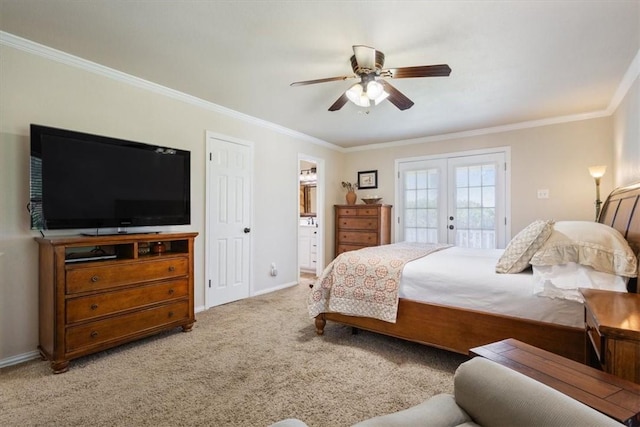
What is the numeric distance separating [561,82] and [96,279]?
442cm

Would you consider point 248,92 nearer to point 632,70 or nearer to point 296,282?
point 296,282

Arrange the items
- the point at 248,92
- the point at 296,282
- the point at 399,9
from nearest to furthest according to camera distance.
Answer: the point at 399,9 → the point at 248,92 → the point at 296,282

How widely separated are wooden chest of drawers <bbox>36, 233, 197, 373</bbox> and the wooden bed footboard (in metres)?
1.59

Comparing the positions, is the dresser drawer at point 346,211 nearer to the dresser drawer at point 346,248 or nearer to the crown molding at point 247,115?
the dresser drawer at point 346,248

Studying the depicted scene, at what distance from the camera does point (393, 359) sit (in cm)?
236

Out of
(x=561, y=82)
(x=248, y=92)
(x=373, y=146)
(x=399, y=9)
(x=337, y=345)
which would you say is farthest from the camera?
(x=373, y=146)

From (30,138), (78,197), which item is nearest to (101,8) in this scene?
(30,138)

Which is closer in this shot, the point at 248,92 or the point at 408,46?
the point at 408,46

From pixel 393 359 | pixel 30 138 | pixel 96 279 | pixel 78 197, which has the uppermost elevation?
pixel 30 138

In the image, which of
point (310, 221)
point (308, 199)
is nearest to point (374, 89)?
point (310, 221)

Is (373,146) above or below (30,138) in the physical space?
above

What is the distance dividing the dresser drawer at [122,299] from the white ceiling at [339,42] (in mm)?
1913

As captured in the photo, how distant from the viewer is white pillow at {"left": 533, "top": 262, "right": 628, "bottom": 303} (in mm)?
1752

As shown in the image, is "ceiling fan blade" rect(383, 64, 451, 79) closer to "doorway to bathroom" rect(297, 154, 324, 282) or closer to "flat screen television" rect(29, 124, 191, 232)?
"flat screen television" rect(29, 124, 191, 232)
